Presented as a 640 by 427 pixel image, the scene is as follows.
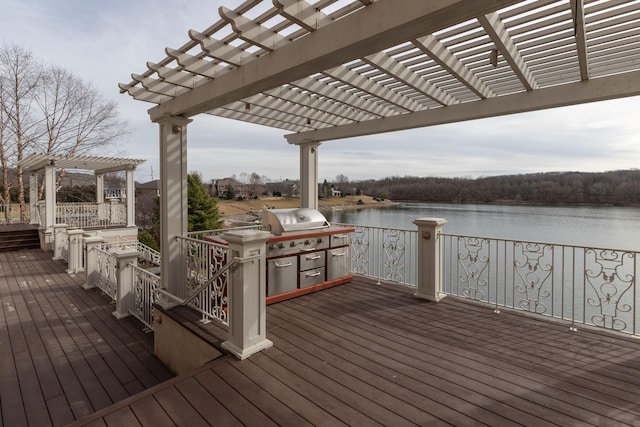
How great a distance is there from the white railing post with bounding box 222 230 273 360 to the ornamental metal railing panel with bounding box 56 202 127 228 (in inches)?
473

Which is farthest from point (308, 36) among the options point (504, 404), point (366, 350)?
point (504, 404)

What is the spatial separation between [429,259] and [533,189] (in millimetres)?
5491

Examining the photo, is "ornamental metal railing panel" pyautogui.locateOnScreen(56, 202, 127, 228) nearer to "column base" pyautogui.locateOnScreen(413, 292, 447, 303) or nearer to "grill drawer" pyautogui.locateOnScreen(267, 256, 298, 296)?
"grill drawer" pyautogui.locateOnScreen(267, 256, 298, 296)

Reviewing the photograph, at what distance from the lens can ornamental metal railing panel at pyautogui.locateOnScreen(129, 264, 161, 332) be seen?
4.46 metres

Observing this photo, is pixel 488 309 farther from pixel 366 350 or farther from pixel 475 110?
pixel 475 110

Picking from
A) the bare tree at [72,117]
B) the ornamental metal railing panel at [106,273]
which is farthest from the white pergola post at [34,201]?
the ornamental metal railing panel at [106,273]

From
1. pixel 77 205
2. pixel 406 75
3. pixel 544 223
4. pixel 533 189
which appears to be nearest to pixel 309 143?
pixel 406 75

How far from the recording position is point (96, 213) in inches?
507

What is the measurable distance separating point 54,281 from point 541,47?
9039 millimetres

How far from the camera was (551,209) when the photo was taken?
786 cm

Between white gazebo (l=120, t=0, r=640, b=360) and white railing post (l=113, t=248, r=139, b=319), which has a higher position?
white gazebo (l=120, t=0, r=640, b=360)

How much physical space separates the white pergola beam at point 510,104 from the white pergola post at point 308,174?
1.60 feet

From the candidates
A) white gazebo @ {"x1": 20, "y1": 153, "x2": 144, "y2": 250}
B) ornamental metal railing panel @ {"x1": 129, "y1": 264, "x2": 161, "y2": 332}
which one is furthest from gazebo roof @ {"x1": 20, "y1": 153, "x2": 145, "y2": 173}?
ornamental metal railing panel @ {"x1": 129, "y1": 264, "x2": 161, "y2": 332}

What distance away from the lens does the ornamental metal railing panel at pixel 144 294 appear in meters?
4.46
